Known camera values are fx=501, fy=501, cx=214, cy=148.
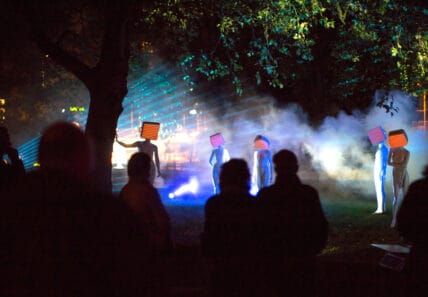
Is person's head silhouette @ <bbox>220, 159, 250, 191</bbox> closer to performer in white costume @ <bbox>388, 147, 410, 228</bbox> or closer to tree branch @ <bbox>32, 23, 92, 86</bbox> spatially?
tree branch @ <bbox>32, 23, 92, 86</bbox>

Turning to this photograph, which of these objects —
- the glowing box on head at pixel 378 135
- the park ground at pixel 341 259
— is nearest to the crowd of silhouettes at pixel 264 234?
the park ground at pixel 341 259

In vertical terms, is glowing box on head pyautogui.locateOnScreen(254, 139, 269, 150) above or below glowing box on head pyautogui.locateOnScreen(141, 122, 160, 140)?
below

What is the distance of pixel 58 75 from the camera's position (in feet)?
66.9

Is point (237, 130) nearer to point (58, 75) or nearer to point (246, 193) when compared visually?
point (58, 75)

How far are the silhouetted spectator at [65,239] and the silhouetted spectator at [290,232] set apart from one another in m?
1.87

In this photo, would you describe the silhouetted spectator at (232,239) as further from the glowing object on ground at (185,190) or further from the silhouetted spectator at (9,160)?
the glowing object on ground at (185,190)

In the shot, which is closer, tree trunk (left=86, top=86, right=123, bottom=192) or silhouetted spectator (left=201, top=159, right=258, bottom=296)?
silhouetted spectator (left=201, top=159, right=258, bottom=296)

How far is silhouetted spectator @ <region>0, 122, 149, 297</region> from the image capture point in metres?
2.48

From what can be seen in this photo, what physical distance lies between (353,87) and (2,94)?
17181mm

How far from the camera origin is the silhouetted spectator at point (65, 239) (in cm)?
248

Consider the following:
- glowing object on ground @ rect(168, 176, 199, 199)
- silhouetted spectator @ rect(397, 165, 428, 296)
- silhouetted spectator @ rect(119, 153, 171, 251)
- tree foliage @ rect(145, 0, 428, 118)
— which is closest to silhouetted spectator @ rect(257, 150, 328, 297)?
silhouetted spectator @ rect(397, 165, 428, 296)

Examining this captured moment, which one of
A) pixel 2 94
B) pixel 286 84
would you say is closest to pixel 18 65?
pixel 2 94

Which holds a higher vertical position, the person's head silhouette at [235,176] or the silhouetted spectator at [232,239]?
the person's head silhouette at [235,176]

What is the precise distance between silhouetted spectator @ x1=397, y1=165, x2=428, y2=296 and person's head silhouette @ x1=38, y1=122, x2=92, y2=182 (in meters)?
3.10
